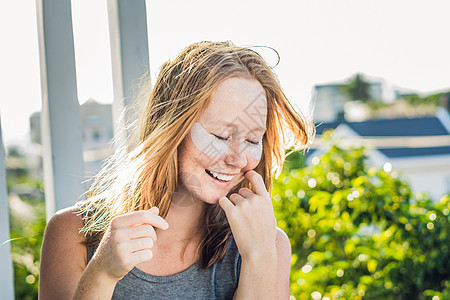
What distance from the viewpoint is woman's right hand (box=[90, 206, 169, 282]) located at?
71cm

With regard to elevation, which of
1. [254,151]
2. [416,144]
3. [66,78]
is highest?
[66,78]

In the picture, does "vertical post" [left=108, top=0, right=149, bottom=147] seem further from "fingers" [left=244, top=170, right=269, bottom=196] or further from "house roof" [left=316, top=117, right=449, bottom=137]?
"house roof" [left=316, top=117, right=449, bottom=137]

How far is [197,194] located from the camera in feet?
2.81

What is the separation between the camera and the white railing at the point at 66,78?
3.99 feet

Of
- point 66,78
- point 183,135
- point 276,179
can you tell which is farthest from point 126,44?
point 276,179

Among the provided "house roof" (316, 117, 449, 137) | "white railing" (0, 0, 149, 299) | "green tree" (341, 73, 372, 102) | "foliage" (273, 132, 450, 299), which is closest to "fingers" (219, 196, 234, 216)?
"white railing" (0, 0, 149, 299)

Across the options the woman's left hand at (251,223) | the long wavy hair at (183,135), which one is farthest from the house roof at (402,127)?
the woman's left hand at (251,223)

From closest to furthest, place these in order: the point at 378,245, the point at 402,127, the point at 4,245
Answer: the point at 4,245 < the point at 378,245 < the point at 402,127

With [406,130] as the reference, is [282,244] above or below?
above

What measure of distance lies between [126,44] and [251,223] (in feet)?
2.39

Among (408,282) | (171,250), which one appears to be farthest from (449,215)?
(171,250)

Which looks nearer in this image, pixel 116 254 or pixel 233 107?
pixel 116 254

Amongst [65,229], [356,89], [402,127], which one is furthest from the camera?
[356,89]

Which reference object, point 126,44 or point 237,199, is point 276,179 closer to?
point 126,44
